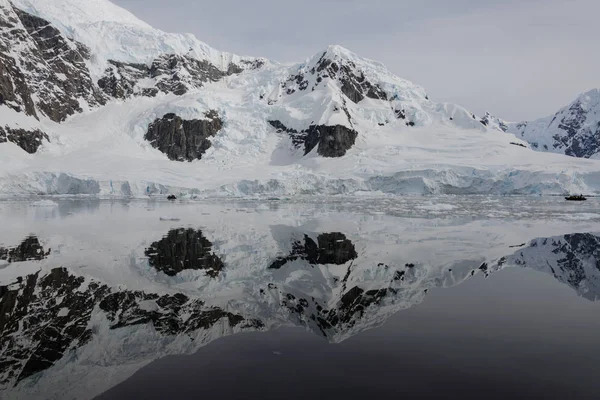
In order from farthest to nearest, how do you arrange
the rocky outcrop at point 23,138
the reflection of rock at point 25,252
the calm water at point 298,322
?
1. the rocky outcrop at point 23,138
2. the reflection of rock at point 25,252
3. the calm water at point 298,322

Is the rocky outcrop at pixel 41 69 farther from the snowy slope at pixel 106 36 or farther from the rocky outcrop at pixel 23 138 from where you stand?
the rocky outcrop at pixel 23 138

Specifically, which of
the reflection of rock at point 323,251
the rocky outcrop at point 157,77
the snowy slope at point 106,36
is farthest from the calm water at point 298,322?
the snowy slope at point 106,36

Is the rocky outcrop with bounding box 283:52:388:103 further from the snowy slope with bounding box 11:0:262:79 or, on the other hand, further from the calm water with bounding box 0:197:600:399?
the calm water with bounding box 0:197:600:399

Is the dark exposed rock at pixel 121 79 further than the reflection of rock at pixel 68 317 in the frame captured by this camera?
Yes

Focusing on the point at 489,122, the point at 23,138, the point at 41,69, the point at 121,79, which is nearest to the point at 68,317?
the point at 23,138

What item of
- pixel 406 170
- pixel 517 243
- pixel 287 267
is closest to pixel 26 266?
pixel 287 267

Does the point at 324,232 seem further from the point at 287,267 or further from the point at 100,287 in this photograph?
the point at 100,287
